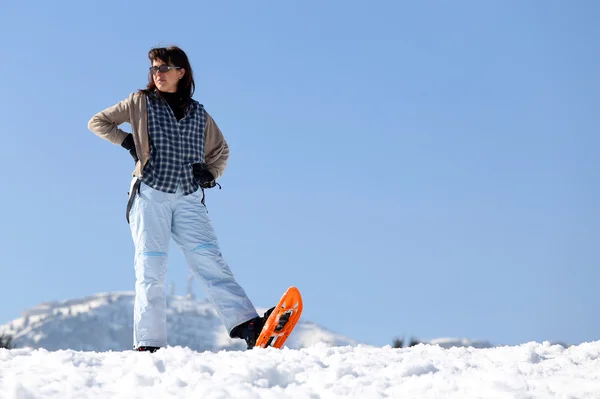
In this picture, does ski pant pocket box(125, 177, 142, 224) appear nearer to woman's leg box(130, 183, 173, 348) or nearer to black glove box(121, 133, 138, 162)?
woman's leg box(130, 183, 173, 348)

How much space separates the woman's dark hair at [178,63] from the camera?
243 inches

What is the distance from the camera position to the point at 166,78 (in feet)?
20.2

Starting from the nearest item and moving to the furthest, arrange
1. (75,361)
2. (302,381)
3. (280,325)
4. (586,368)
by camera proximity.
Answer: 1. (302,381)
2. (75,361)
3. (586,368)
4. (280,325)

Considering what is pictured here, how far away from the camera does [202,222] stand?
20.3 feet

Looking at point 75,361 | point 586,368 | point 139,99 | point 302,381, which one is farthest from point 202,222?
point 586,368

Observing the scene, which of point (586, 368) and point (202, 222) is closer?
point (586, 368)

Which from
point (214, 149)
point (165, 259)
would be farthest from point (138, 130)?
point (165, 259)

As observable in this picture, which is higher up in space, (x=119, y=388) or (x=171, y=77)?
(x=171, y=77)

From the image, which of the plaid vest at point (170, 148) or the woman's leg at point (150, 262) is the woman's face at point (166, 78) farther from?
the woman's leg at point (150, 262)

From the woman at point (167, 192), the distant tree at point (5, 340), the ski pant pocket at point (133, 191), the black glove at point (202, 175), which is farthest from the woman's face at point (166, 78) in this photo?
the distant tree at point (5, 340)

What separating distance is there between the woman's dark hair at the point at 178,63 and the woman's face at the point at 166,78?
4cm

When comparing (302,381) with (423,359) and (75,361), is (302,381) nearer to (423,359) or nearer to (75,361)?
(423,359)

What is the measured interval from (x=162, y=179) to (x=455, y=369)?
2861mm

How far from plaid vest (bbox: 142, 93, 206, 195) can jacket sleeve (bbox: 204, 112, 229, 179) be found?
197 mm
